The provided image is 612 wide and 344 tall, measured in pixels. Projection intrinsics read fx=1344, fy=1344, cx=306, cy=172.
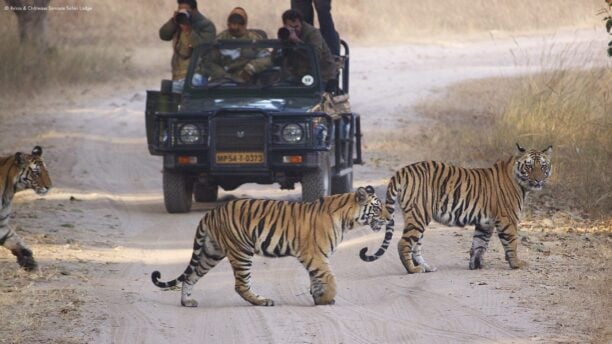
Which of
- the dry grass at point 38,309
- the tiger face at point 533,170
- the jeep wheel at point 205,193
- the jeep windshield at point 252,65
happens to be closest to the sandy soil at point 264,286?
the dry grass at point 38,309

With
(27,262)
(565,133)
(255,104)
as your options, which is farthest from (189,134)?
(565,133)

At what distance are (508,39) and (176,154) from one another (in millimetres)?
28575

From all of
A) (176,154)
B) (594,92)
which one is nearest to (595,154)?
(594,92)

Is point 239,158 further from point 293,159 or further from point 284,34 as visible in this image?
point 284,34

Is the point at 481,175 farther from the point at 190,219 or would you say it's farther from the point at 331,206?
the point at 190,219

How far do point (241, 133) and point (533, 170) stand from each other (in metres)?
3.81

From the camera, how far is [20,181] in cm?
1071

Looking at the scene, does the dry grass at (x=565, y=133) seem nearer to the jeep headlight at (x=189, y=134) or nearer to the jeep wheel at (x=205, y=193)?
the jeep wheel at (x=205, y=193)

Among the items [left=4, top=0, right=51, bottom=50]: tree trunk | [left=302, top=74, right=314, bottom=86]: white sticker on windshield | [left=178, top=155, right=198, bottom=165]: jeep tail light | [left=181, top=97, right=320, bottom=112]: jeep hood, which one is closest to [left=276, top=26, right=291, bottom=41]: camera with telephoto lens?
[left=302, top=74, right=314, bottom=86]: white sticker on windshield

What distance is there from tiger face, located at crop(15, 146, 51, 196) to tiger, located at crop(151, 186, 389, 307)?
1.88 m

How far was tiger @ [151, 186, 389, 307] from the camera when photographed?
9172mm

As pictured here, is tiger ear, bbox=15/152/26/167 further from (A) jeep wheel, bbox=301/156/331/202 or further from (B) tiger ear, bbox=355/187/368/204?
(A) jeep wheel, bbox=301/156/331/202

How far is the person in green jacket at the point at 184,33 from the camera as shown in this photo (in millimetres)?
15305

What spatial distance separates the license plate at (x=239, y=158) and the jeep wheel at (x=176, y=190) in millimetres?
644
